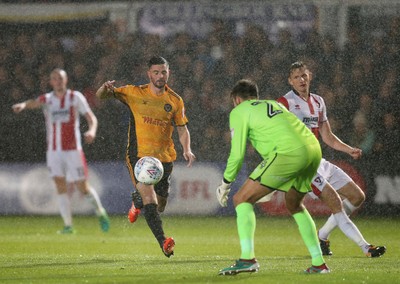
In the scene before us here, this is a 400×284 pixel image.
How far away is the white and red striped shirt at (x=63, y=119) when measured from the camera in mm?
16156

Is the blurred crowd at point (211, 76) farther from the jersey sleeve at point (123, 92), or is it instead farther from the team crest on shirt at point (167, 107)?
the jersey sleeve at point (123, 92)

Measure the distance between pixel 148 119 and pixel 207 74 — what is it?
7.80 metres

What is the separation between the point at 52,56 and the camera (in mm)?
20328

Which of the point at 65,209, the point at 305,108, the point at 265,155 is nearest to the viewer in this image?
the point at 265,155

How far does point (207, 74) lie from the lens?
19.6 meters

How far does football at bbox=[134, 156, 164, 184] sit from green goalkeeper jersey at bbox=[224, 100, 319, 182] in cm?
224

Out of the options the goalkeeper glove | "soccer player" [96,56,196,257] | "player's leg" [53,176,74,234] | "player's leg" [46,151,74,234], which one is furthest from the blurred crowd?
the goalkeeper glove

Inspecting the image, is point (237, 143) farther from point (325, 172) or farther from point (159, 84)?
point (325, 172)

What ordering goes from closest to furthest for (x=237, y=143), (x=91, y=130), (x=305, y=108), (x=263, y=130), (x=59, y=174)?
1. (x=237, y=143)
2. (x=263, y=130)
3. (x=305, y=108)
4. (x=91, y=130)
5. (x=59, y=174)

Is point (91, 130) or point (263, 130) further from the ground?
point (263, 130)

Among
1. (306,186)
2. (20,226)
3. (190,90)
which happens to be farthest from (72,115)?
(306,186)

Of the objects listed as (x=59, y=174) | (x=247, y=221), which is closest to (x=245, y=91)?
(x=247, y=221)

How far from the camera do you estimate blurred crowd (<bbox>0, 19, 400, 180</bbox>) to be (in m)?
18.6

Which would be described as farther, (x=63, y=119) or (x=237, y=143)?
(x=63, y=119)
